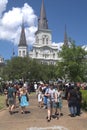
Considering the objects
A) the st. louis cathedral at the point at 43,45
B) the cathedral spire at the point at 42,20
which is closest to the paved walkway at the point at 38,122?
the st. louis cathedral at the point at 43,45

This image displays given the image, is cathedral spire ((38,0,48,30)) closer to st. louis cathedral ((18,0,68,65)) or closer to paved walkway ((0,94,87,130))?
st. louis cathedral ((18,0,68,65))

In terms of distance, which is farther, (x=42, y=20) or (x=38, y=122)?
(x=42, y=20)

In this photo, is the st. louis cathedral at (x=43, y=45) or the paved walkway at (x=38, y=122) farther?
the st. louis cathedral at (x=43, y=45)

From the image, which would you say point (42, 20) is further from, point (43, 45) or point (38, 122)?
point (38, 122)

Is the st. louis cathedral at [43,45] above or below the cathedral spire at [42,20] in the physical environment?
below

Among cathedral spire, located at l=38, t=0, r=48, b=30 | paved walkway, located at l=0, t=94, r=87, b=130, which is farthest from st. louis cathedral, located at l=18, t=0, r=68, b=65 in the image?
paved walkway, located at l=0, t=94, r=87, b=130

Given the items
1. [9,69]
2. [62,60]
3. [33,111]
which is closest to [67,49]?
[62,60]

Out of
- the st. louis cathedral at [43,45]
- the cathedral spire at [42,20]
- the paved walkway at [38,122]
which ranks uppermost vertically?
the cathedral spire at [42,20]

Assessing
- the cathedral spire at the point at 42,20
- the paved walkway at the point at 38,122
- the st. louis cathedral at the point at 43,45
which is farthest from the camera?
the cathedral spire at the point at 42,20

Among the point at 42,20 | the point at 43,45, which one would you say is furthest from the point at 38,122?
the point at 42,20

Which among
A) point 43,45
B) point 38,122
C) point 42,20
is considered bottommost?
point 38,122

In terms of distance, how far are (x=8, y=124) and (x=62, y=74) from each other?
23613 millimetres

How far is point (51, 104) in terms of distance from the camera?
60.6ft

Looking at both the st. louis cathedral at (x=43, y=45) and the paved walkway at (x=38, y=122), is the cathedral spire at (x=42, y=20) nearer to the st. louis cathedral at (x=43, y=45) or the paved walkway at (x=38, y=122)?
the st. louis cathedral at (x=43, y=45)
